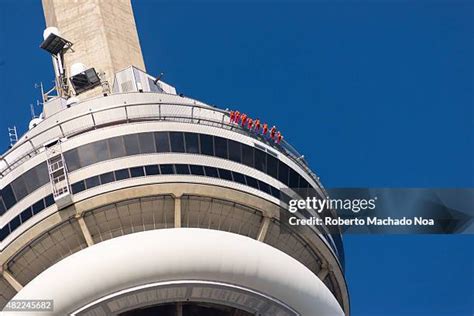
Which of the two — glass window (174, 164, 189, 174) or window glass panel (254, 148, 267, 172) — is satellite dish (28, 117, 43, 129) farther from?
window glass panel (254, 148, 267, 172)

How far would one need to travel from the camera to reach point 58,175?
172ft

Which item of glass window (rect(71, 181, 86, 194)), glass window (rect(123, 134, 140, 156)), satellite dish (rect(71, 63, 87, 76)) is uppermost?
satellite dish (rect(71, 63, 87, 76))

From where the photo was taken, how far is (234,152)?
178ft

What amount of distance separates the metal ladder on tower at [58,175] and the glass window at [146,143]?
11.6ft

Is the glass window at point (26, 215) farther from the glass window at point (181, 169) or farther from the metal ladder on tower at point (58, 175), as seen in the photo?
the glass window at point (181, 169)

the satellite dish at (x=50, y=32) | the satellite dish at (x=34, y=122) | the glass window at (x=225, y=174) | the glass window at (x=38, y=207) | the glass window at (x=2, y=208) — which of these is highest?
the satellite dish at (x=50, y=32)

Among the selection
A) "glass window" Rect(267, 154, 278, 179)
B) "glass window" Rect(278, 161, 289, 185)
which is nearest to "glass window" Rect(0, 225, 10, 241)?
"glass window" Rect(267, 154, 278, 179)

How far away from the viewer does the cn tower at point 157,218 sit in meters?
47.6

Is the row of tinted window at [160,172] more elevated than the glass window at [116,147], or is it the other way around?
the glass window at [116,147]

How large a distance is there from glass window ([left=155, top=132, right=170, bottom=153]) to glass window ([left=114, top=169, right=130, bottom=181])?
5.81 ft

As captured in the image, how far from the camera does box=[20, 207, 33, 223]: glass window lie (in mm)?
52844

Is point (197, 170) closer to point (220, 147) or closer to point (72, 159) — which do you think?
point (220, 147)

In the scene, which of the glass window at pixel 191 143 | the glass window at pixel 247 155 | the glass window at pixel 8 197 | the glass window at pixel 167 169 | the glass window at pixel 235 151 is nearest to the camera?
the glass window at pixel 167 169

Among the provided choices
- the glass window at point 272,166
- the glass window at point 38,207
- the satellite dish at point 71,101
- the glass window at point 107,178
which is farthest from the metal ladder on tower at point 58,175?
the glass window at point 272,166
